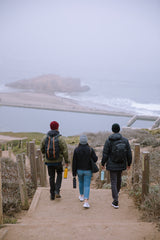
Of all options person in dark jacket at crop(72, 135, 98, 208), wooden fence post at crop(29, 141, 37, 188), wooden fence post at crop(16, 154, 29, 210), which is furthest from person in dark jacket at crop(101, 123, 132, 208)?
wooden fence post at crop(29, 141, 37, 188)

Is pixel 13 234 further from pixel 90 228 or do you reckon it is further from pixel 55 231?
pixel 90 228

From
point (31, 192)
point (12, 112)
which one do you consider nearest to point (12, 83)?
point (12, 112)

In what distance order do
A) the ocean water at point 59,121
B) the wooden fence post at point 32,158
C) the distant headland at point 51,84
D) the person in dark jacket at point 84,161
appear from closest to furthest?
the person in dark jacket at point 84,161, the wooden fence post at point 32,158, the ocean water at point 59,121, the distant headland at point 51,84

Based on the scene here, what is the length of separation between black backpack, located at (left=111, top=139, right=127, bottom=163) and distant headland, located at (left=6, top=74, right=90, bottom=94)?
8893 centimetres

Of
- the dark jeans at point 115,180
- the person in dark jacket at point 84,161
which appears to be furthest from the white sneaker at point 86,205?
the dark jeans at point 115,180

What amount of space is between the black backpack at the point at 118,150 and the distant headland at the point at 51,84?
88933 millimetres

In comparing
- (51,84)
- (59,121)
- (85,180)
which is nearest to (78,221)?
(85,180)

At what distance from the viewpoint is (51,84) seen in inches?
3959

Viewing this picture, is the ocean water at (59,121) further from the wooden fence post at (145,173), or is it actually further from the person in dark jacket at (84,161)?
the wooden fence post at (145,173)

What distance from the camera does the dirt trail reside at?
334 centimetres

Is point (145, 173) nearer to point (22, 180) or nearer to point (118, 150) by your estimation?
point (118, 150)

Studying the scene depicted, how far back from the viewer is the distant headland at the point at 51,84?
95812 mm

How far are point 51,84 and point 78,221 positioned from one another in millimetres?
98183

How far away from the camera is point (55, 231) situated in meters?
3.43
